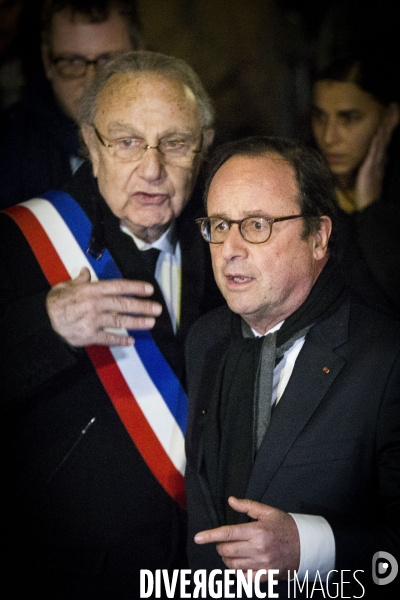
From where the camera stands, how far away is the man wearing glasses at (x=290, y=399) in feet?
4.92

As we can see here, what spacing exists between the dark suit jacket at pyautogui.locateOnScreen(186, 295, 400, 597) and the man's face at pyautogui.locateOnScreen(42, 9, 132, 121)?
36.2 inches

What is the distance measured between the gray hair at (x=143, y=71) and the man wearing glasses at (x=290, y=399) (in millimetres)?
202

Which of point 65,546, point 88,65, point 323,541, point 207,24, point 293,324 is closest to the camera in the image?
point 323,541

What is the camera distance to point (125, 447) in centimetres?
177

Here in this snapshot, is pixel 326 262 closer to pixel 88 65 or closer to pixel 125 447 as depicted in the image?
pixel 125 447

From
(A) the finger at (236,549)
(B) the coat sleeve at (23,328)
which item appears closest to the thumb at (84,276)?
(B) the coat sleeve at (23,328)

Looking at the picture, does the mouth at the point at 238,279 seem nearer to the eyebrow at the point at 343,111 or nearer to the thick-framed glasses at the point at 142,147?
the thick-framed glasses at the point at 142,147

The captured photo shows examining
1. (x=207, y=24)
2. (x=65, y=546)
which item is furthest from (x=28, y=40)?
(x=65, y=546)

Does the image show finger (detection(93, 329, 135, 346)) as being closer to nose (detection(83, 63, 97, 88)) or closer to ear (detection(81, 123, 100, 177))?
ear (detection(81, 123, 100, 177))

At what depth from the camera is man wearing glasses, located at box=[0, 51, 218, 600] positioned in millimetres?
1712

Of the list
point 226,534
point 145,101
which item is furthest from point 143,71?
point 226,534

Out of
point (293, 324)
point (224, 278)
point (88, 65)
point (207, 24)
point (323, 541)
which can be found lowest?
point (323, 541)

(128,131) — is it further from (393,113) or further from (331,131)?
(393,113)

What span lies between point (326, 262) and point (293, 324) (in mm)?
193
